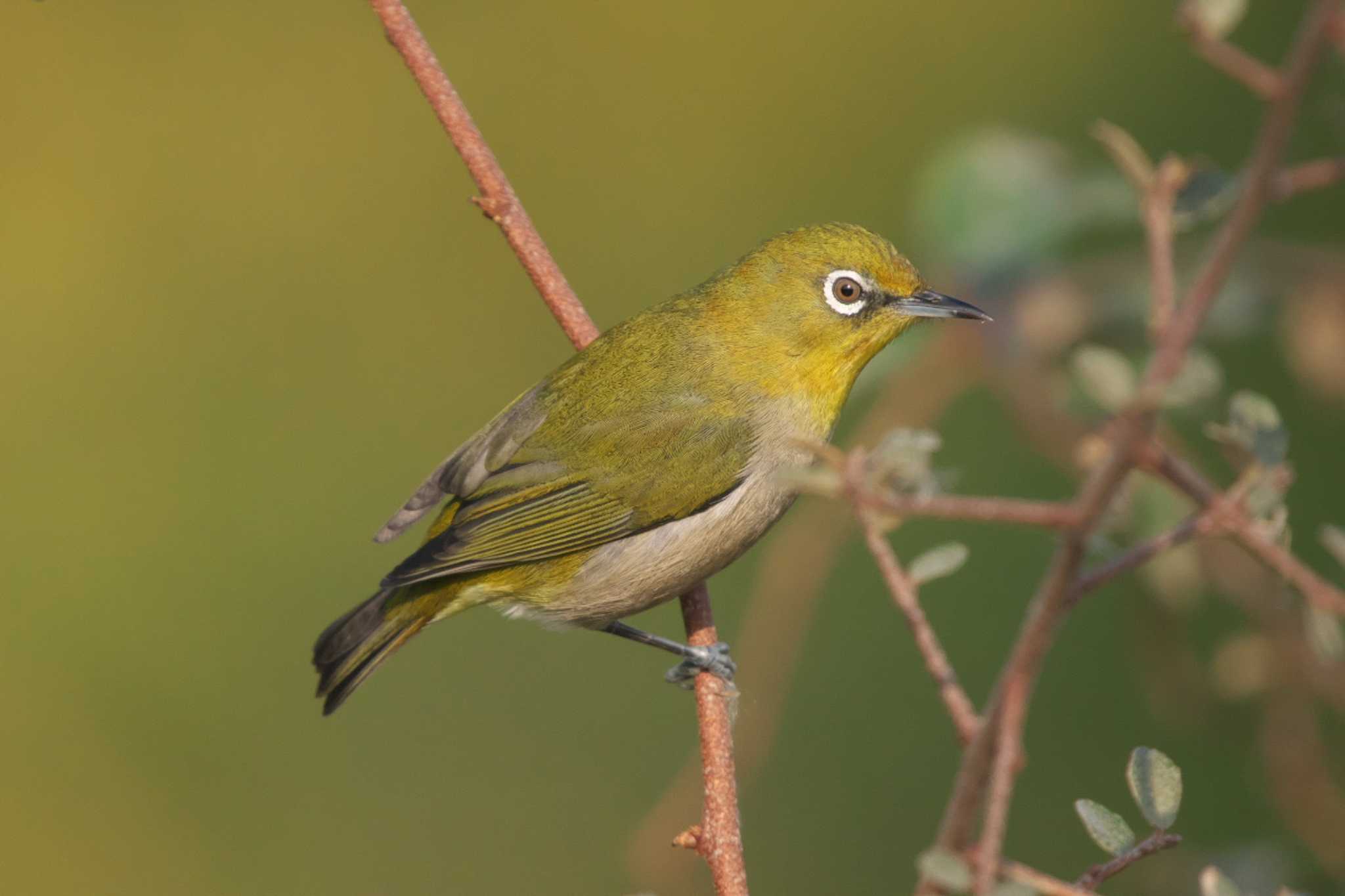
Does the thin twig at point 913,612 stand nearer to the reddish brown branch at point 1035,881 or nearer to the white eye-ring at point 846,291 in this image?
the reddish brown branch at point 1035,881

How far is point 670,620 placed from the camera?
16.6ft

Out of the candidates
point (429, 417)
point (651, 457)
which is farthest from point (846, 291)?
point (429, 417)

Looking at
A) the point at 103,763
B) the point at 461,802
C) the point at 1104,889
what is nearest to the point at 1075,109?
the point at 1104,889

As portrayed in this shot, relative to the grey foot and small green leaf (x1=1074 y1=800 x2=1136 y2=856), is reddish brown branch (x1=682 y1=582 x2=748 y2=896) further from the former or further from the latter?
small green leaf (x1=1074 y1=800 x2=1136 y2=856)

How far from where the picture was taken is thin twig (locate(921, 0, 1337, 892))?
0.98m

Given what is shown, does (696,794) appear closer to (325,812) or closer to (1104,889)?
(1104,889)

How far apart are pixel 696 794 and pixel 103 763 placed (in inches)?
122

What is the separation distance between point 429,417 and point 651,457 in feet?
8.18

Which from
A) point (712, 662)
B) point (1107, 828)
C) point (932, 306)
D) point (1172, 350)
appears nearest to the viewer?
point (1172, 350)

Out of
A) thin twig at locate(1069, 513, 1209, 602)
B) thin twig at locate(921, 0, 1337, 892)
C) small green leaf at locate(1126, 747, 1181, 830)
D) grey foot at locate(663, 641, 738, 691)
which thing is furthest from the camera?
grey foot at locate(663, 641, 738, 691)

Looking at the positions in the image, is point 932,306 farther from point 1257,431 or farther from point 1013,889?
point 1013,889

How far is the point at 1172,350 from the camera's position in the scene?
3.29 feet

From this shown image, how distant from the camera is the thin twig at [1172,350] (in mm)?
980

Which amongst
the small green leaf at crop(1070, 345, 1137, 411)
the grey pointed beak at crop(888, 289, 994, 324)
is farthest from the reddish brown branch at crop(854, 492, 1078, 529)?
the grey pointed beak at crop(888, 289, 994, 324)
